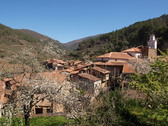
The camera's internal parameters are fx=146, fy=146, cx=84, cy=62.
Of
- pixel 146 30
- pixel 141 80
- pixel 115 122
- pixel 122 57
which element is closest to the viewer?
pixel 141 80

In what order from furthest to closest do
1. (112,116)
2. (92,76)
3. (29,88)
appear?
(92,76)
(29,88)
(112,116)

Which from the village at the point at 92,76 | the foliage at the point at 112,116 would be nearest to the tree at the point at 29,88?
the foliage at the point at 112,116

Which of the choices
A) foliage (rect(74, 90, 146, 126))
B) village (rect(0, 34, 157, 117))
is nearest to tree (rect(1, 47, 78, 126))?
foliage (rect(74, 90, 146, 126))

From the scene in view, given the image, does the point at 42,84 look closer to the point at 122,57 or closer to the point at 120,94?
the point at 120,94

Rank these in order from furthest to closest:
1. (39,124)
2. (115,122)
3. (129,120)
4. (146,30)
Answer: (146,30) < (39,124) < (129,120) < (115,122)

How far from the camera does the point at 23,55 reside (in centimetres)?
994

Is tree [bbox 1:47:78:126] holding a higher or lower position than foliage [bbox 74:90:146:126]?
higher

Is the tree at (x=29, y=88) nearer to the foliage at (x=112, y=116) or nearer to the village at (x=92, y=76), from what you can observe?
the foliage at (x=112, y=116)

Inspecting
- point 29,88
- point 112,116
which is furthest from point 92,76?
point 112,116

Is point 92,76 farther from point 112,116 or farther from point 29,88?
point 112,116

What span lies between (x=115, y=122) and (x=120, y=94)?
266cm

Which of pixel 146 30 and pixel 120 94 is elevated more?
pixel 146 30

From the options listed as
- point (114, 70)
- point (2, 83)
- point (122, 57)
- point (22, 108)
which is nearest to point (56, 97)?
point (22, 108)

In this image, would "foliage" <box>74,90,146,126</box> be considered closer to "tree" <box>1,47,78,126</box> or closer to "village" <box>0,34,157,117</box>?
"tree" <box>1,47,78,126</box>
